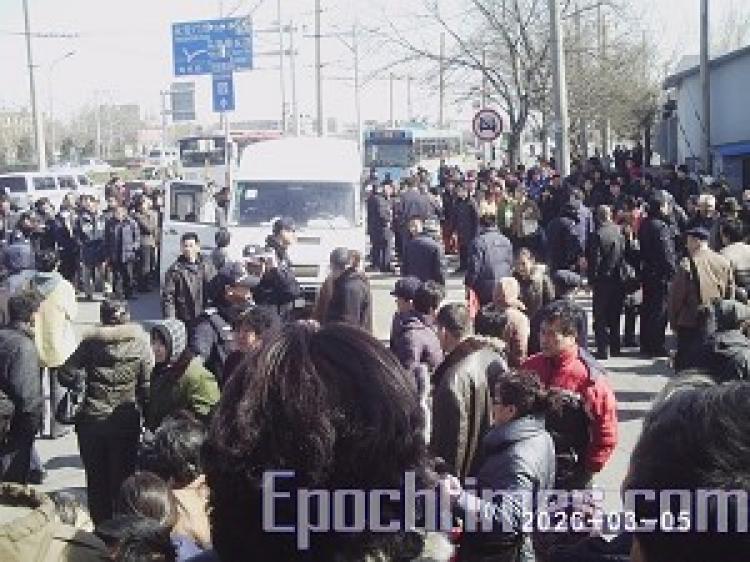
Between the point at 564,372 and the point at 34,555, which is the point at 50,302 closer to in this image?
the point at 564,372

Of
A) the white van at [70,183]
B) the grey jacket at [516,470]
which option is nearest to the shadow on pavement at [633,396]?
the grey jacket at [516,470]

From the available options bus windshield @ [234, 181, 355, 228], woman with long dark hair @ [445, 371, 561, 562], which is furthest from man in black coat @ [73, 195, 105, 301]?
woman with long dark hair @ [445, 371, 561, 562]

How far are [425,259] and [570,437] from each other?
292 inches

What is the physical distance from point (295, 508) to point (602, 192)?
17.2 m

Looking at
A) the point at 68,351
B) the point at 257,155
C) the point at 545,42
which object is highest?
the point at 545,42

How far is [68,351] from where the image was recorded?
8898 mm

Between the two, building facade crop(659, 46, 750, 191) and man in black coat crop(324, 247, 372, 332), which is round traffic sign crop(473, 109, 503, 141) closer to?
building facade crop(659, 46, 750, 191)

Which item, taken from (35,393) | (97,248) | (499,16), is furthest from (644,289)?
(499,16)

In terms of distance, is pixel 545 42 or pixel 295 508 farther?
pixel 545 42

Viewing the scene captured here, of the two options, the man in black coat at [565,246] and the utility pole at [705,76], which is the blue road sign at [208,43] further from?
the man in black coat at [565,246]

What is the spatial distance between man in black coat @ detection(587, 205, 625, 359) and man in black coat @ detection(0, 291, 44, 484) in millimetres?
6409

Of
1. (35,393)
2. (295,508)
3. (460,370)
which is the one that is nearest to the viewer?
(295,508)

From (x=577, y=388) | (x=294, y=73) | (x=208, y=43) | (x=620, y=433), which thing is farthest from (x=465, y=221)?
(x=294, y=73)

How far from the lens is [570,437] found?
→ 15.8 ft
